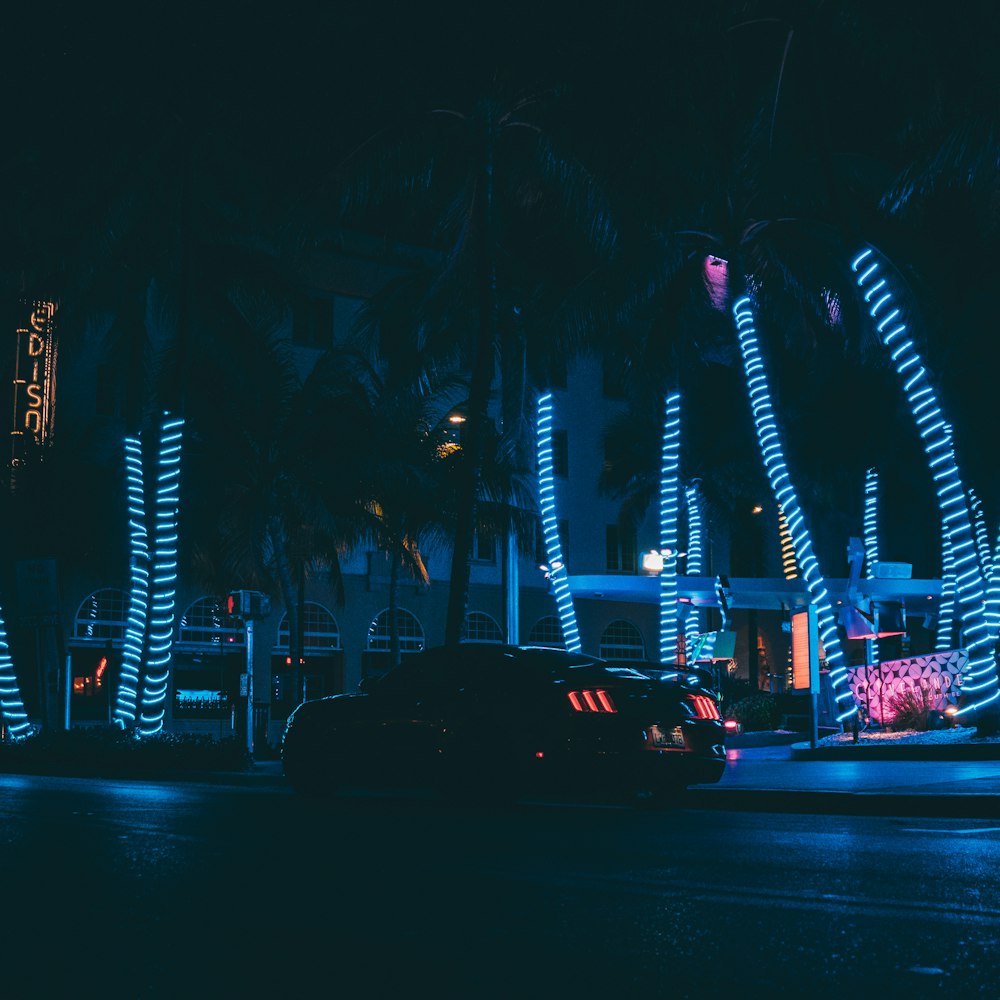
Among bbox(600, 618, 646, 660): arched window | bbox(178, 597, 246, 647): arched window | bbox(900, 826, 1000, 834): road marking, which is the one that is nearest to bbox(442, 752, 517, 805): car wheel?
bbox(900, 826, 1000, 834): road marking

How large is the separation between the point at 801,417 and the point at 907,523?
1785 centimetres

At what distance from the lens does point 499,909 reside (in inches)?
276

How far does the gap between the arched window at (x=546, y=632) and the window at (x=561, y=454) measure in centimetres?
506

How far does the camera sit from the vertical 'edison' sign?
123ft

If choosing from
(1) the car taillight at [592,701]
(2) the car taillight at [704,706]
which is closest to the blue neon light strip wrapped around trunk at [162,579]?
(1) the car taillight at [592,701]

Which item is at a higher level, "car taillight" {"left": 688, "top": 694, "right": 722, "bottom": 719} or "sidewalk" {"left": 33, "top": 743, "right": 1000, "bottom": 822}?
"car taillight" {"left": 688, "top": 694, "right": 722, "bottom": 719}

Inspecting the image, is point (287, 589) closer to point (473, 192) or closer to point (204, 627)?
point (204, 627)

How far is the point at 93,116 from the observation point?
27.5 m

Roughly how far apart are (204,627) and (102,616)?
10.3 feet

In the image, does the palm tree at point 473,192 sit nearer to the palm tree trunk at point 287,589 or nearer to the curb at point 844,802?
the palm tree trunk at point 287,589

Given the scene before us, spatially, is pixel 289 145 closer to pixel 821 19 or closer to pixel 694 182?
pixel 694 182

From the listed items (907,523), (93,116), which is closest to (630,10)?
(93,116)

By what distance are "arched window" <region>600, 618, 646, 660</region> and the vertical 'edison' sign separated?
870 inches

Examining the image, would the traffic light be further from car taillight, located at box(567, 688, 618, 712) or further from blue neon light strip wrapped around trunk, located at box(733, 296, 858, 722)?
blue neon light strip wrapped around trunk, located at box(733, 296, 858, 722)
